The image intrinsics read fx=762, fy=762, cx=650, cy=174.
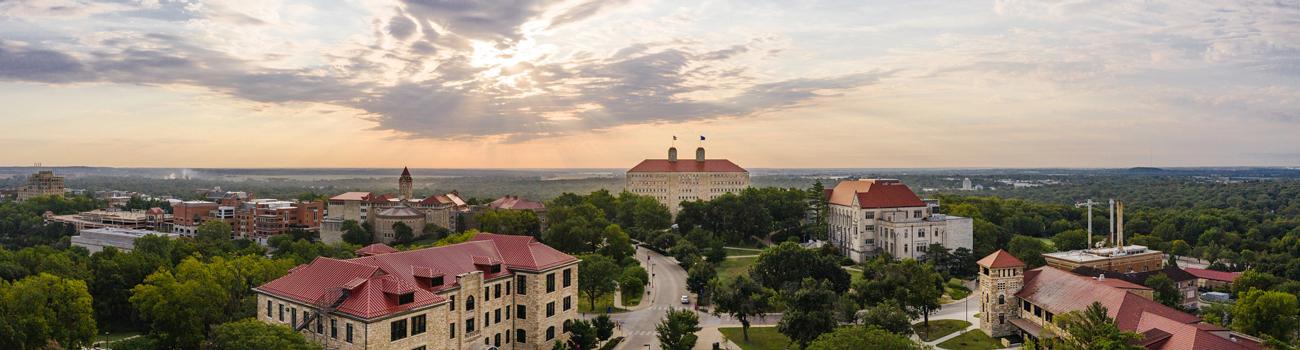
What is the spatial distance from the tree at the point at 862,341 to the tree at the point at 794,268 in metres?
31.2

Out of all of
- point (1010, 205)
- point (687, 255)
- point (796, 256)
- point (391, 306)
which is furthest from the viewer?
point (1010, 205)

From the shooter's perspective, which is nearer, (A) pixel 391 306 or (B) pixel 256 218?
(A) pixel 391 306

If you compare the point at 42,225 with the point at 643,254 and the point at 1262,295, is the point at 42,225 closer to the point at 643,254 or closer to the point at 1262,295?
the point at 643,254

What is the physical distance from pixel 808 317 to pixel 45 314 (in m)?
52.0

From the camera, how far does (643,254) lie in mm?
104938

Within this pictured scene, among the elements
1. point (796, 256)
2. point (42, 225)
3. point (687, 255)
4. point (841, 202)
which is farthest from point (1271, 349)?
point (42, 225)

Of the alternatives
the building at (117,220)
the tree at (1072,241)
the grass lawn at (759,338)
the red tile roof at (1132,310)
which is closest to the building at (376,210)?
the building at (117,220)

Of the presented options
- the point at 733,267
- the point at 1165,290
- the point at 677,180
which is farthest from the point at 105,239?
the point at 1165,290

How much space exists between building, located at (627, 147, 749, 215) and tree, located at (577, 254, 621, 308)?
110929mm

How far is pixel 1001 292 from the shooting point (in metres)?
61.1

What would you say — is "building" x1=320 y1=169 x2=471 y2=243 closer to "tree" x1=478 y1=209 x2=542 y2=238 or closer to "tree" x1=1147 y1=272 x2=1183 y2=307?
"tree" x1=478 y1=209 x2=542 y2=238

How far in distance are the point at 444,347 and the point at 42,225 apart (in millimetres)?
132621

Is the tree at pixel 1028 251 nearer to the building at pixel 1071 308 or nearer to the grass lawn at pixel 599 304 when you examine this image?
the building at pixel 1071 308

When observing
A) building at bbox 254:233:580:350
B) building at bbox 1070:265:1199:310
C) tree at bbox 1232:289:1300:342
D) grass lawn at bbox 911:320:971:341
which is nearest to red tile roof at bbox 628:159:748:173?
building at bbox 1070:265:1199:310
